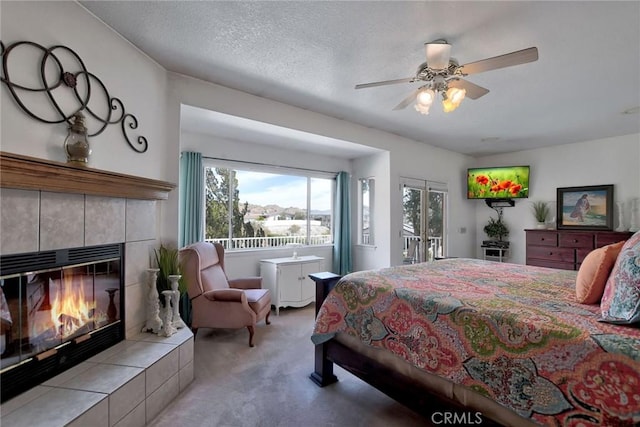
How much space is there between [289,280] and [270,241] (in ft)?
2.76

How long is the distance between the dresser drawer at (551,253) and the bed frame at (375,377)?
14.4 ft

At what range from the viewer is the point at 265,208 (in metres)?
4.60

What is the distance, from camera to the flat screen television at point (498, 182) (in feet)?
17.7

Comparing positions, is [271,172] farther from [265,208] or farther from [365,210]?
[365,210]

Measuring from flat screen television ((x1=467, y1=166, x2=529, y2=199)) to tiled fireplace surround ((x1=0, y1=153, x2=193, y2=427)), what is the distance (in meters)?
5.52

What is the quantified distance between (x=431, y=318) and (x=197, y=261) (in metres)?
2.27

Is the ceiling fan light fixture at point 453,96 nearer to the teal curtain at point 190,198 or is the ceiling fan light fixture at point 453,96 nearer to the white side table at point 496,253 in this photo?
the teal curtain at point 190,198

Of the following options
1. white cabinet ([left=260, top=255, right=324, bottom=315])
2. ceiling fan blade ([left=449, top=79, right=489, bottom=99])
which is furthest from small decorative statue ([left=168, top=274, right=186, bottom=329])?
ceiling fan blade ([left=449, top=79, right=489, bottom=99])

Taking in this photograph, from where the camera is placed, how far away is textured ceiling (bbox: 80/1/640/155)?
6.15 ft

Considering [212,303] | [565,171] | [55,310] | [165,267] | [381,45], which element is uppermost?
[381,45]

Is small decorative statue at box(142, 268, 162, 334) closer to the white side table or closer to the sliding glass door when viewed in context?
the sliding glass door

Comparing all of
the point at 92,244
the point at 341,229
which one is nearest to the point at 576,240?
the point at 341,229

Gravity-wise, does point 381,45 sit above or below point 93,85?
above

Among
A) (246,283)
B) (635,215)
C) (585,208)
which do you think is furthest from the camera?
(585,208)
